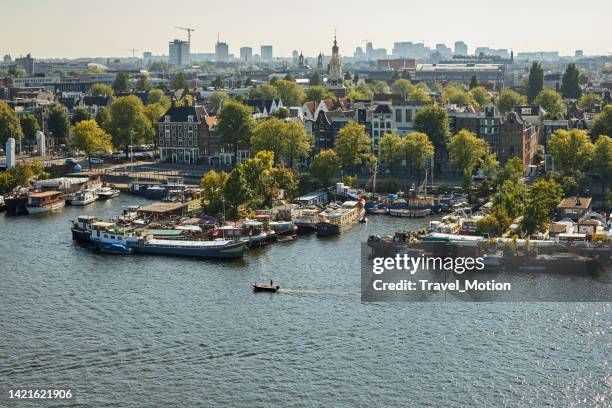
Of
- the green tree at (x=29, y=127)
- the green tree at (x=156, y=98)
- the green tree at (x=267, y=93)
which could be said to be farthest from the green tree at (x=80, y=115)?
the green tree at (x=267, y=93)

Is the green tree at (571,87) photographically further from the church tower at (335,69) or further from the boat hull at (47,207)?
the boat hull at (47,207)

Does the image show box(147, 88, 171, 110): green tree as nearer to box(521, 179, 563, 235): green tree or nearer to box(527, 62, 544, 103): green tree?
box(527, 62, 544, 103): green tree

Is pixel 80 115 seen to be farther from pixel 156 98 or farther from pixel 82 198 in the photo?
pixel 82 198

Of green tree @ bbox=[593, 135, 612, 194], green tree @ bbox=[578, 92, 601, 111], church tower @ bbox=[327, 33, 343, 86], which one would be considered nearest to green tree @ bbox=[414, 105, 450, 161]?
green tree @ bbox=[593, 135, 612, 194]

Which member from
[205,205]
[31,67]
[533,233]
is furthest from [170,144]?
[31,67]

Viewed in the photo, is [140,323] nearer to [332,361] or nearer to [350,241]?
[332,361]

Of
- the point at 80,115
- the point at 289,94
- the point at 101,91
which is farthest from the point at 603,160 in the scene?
the point at 101,91
